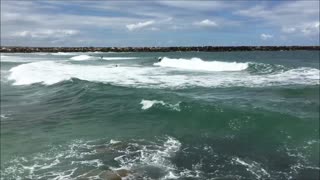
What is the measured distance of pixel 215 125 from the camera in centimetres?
1530

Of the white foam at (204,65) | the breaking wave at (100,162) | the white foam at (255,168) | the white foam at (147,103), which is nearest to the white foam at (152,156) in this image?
the breaking wave at (100,162)

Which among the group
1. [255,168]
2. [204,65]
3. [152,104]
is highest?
[152,104]

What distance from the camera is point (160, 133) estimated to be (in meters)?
14.3

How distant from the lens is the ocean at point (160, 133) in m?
A: 10.6

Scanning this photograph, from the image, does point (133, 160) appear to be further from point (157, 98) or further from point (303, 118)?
point (157, 98)

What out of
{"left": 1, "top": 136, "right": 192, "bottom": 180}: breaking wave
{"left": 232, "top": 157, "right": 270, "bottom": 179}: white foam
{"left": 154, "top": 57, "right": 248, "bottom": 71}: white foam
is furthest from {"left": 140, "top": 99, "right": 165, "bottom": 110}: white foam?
{"left": 154, "top": 57, "right": 248, "bottom": 71}: white foam

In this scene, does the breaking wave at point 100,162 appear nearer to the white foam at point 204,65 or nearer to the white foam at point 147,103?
the white foam at point 147,103

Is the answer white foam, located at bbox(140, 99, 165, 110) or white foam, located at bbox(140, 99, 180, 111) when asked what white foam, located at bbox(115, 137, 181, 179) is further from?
white foam, located at bbox(140, 99, 165, 110)

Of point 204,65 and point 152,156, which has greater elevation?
point 152,156

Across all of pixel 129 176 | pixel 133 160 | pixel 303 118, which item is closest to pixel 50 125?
pixel 133 160

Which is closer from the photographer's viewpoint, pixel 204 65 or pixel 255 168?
pixel 255 168

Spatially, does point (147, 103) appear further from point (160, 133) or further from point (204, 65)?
point (204, 65)

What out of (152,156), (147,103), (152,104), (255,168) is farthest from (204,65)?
(255,168)

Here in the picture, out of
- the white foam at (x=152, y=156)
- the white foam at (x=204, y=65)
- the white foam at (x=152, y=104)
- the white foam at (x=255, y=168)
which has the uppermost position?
the white foam at (x=152, y=104)
